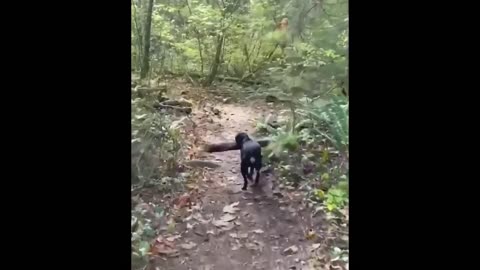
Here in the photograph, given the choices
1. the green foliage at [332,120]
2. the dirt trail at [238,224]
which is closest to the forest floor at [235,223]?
the dirt trail at [238,224]

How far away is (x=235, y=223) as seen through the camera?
1.27 m

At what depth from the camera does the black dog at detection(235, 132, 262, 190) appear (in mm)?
1272

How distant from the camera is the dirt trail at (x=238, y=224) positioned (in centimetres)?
127

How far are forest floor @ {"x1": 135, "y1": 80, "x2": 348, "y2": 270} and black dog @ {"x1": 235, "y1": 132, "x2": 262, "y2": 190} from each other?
12 mm

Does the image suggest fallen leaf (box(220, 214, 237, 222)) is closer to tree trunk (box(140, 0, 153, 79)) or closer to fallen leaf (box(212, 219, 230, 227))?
fallen leaf (box(212, 219, 230, 227))

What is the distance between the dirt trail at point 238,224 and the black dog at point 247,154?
11mm

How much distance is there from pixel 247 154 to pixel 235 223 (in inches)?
6.0

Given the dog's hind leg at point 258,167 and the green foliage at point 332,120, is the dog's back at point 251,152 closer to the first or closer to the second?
the dog's hind leg at point 258,167

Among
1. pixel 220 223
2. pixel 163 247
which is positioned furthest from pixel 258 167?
pixel 163 247

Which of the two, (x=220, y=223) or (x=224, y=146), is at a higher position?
(x=224, y=146)

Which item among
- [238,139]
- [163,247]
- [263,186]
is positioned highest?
[238,139]

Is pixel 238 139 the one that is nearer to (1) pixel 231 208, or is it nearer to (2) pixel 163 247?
(1) pixel 231 208
